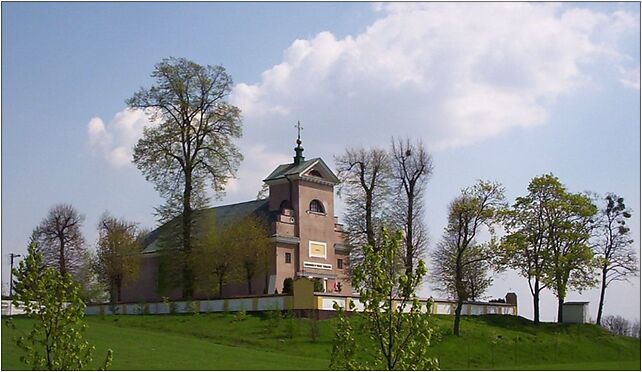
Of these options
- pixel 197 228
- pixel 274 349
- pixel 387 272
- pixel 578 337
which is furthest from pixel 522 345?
pixel 387 272

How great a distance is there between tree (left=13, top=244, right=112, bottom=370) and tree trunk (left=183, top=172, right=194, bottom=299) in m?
34.9

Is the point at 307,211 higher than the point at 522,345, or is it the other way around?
the point at 307,211

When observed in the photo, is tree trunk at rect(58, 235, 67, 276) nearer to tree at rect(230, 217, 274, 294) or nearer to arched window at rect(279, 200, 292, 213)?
tree at rect(230, 217, 274, 294)

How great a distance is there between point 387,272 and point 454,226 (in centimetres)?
3577

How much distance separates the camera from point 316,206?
2189 inches

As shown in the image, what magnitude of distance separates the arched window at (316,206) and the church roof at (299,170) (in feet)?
5.66

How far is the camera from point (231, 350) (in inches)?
1148

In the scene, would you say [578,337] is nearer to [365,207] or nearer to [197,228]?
[365,207]

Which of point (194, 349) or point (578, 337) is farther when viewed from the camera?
point (578, 337)

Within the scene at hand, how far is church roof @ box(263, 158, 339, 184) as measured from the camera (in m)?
54.4

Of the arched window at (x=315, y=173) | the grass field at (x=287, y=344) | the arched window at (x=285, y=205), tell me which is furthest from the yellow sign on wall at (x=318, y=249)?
the grass field at (x=287, y=344)

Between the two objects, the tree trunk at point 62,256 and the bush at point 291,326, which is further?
the tree trunk at point 62,256

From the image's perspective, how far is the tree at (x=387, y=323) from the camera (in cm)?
1293

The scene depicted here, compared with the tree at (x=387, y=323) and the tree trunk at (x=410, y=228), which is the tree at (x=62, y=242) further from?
the tree at (x=387, y=323)
